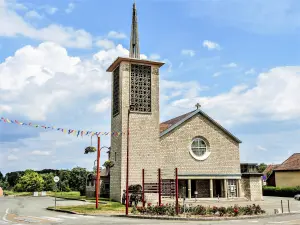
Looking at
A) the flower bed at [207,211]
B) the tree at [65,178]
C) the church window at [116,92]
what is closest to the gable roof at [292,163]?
the church window at [116,92]

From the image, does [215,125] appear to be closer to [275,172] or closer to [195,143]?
[195,143]

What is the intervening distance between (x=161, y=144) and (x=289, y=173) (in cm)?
2727

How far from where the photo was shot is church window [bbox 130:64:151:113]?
37.5m

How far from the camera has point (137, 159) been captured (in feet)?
119

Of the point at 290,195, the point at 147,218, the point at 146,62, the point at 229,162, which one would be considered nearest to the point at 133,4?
the point at 146,62

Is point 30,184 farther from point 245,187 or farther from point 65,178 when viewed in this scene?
point 245,187

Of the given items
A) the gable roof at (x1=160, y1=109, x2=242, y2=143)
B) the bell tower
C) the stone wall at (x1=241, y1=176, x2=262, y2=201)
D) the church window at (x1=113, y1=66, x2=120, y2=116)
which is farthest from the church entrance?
the church window at (x1=113, y1=66, x2=120, y2=116)

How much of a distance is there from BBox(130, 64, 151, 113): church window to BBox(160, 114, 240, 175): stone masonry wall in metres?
3.98

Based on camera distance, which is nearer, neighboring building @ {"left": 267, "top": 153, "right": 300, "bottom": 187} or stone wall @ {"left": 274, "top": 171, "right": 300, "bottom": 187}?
stone wall @ {"left": 274, "top": 171, "right": 300, "bottom": 187}

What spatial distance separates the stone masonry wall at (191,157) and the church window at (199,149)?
44 cm

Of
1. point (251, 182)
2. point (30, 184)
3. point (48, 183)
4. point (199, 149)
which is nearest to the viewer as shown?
point (199, 149)

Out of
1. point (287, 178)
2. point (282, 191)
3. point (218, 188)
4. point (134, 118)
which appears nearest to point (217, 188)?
point (218, 188)

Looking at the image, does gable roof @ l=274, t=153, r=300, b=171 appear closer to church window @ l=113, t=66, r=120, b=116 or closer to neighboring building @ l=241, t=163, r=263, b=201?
neighboring building @ l=241, t=163, r=263, b=201

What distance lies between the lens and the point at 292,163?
55781 mm
